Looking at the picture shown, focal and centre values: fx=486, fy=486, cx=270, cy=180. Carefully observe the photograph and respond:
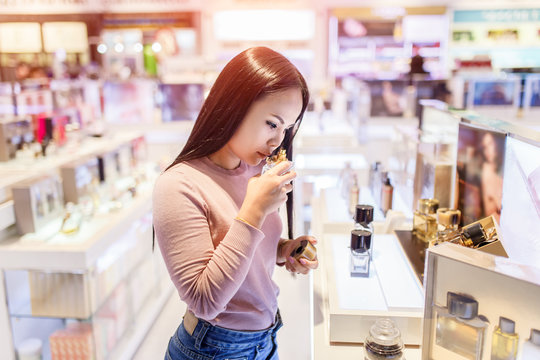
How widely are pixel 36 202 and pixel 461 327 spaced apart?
204 centimetres

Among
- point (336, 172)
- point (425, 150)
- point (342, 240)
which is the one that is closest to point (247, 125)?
point (342, 240)

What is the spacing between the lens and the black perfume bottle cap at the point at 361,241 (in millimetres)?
1354

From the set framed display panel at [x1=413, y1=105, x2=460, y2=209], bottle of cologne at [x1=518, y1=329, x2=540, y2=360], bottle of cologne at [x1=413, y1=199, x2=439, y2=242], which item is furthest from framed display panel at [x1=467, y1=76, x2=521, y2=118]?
bottle of cologne at [x1=518, y1=329, x2=540, y2=360]

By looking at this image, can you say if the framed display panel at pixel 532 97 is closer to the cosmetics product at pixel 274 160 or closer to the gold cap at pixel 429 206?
the gold cap at pixel 429 206

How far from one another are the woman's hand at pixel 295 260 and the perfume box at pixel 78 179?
1.70m

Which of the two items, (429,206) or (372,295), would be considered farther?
(429,206)

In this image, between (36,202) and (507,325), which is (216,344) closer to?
(507,325)

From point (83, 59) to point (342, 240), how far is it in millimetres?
7702

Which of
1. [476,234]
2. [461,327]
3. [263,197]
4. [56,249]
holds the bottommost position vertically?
[56,249]

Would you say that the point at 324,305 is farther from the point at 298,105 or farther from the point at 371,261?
the point at 298,105

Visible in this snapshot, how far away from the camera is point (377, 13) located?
7520mm

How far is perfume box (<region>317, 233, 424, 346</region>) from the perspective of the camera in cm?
117

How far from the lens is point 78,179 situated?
8.58ft

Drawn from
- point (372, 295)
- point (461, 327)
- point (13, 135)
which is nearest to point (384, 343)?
point (461, 327)
